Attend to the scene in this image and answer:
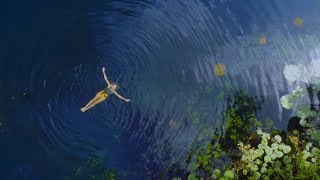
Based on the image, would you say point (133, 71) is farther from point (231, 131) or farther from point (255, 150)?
point (255, 150)

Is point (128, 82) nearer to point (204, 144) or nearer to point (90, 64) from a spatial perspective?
point (90, 64)

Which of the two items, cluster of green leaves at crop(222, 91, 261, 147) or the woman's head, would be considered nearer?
cluster of green leaves at crop(222, 91, 261, 147)

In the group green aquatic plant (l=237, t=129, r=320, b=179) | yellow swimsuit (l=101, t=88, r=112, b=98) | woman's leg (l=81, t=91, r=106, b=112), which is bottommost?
green aquatic plant (l=237, t=129, r=320, b=179)

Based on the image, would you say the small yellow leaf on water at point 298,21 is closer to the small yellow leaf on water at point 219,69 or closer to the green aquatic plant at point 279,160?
the small yellow leaf on water at point 219,69

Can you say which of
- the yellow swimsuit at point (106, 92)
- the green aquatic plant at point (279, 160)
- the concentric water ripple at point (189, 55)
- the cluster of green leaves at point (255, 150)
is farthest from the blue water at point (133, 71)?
the green aquatic plant at point (279, 160)

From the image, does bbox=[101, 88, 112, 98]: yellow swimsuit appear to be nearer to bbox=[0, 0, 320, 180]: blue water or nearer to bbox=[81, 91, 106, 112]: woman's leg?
bbox=[81, 91, 106, 112]: woman's leg

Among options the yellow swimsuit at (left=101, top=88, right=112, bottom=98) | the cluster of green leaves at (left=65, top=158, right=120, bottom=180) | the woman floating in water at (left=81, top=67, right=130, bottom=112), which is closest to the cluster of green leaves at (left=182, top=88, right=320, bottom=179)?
the cluster of green leaves at (left=65, top=158, right=120, bottom=180)

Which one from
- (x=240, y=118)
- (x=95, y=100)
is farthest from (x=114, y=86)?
(x=240, y=118)
